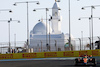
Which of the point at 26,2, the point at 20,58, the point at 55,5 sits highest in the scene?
the point at 55,5

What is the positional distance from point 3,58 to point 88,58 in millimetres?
28085

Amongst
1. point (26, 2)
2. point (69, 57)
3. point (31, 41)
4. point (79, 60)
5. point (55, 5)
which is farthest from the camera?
point (55, 5)

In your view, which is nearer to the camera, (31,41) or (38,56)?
(38,56)

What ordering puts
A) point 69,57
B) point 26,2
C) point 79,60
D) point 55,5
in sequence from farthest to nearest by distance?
point 55,5, point 26,2, point 69,57, point 79,60

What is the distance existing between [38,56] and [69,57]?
5.23 m

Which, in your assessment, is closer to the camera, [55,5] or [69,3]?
[69,3]

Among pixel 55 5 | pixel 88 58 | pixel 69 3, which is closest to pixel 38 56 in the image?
pixel 69 3

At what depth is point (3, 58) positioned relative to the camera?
56500mm

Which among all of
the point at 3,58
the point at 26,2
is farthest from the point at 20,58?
the point at 26,2

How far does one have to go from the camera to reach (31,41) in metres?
184

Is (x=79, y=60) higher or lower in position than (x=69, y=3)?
lower

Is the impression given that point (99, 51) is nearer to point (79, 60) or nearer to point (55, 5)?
point (79, 60)

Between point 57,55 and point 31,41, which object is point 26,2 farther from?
point 31,41

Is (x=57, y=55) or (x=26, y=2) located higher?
(x=26, y=2)
